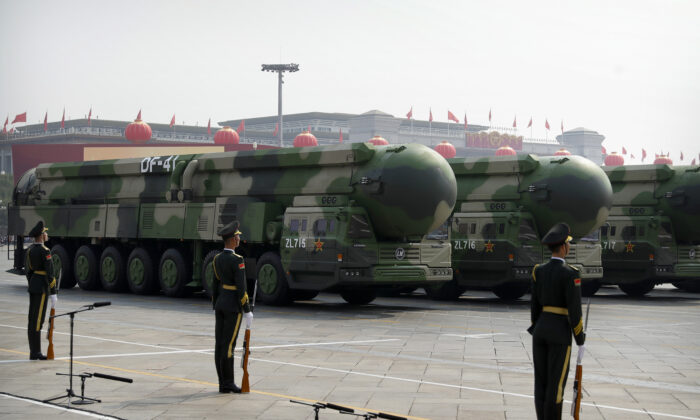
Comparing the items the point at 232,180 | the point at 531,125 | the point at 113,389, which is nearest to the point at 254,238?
the point at 232,180

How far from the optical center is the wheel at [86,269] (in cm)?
2750

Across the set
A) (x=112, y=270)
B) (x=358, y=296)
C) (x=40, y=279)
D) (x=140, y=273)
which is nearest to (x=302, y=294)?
(x=358, y=296)

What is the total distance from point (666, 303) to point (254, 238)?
1094 cm

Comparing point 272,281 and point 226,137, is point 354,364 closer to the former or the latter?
point 272,281

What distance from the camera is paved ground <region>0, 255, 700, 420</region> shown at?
33.1 feet

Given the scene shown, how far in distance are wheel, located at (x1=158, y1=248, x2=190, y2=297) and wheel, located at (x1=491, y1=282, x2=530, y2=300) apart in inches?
299

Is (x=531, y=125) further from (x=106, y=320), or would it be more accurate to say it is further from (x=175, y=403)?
(x=175, y=403)

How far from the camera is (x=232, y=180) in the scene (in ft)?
78.5

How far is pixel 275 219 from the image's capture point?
22469 millimetres

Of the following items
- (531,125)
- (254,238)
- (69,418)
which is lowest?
(69,418)

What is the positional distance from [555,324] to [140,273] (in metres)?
18.8

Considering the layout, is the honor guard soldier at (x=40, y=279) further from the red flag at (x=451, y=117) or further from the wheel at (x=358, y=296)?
the red flag at (x=451, y=117)

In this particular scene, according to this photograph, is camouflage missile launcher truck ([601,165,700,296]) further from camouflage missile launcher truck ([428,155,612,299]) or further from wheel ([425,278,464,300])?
wheel ([425,278,464,300])

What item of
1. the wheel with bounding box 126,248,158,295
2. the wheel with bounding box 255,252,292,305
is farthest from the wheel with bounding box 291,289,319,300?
the wheel with bounding box 126,248,158,295
